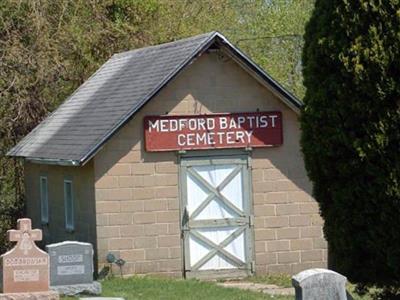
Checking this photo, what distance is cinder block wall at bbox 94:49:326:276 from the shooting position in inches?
843

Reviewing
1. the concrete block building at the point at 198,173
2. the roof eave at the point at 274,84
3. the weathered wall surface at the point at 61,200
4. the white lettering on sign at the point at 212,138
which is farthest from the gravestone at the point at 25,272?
the roof eave at the point at 274,84

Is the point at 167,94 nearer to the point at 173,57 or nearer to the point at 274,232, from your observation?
the point at 173,57

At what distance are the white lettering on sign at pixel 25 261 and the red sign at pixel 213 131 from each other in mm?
3840

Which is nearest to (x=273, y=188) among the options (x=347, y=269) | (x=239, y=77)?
(x=239, y=77)

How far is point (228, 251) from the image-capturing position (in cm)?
2197

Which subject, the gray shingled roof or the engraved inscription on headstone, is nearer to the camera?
the engraved inscription on headstone

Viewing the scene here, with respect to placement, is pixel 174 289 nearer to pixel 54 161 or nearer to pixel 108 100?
pixel 54 161

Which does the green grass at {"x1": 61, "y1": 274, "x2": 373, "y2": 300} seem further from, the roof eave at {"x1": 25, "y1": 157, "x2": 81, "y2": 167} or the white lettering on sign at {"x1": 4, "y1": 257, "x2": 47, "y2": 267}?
the roof eave at {"x1": 25, "y1": 157, "x2": 81, "y2": 167}

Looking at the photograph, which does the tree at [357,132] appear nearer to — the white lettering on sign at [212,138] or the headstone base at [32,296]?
the headstone base at [32,296]

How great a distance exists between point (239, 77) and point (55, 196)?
5255 millimetres

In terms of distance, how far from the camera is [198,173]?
71.3ft

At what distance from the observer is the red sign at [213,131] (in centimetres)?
2148

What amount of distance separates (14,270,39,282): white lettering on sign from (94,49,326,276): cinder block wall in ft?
10.2

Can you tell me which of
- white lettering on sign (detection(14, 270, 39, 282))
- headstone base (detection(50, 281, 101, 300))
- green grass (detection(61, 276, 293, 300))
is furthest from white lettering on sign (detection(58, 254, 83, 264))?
white lettering on sign (detection(14, 270, 39, 282))
